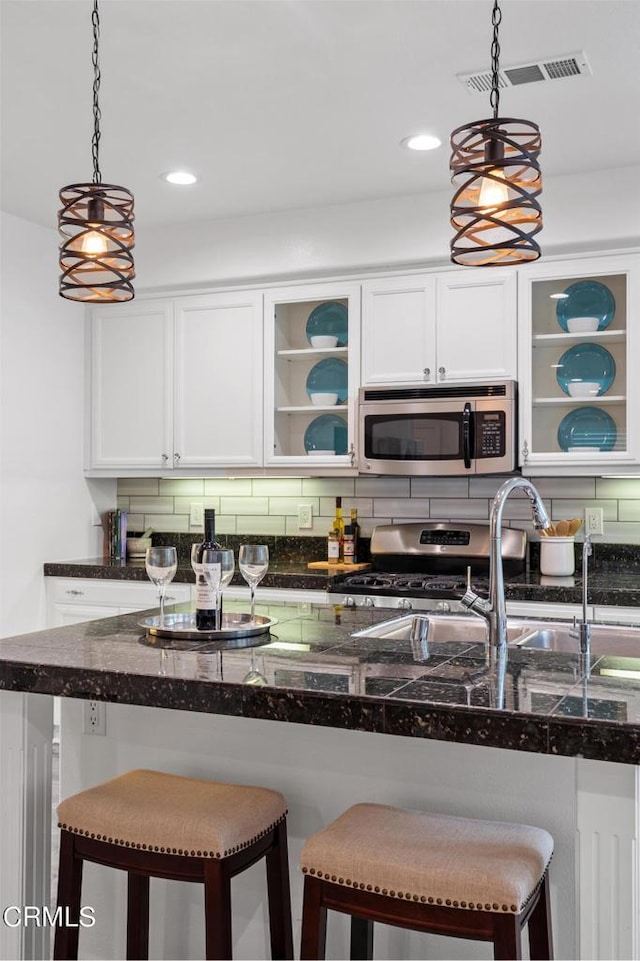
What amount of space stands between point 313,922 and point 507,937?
1.14ft

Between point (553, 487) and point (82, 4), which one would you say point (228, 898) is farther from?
point (553, 487)

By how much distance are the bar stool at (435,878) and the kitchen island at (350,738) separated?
0.10 meters

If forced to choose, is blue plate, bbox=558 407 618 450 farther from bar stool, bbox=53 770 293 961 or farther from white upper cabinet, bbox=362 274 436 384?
bar stool, bbox=53 770 293 961

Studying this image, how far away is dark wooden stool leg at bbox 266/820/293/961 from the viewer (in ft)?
6.22

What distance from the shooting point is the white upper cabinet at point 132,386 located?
461 cm

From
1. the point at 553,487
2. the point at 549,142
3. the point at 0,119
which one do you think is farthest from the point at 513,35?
the point at 553,487

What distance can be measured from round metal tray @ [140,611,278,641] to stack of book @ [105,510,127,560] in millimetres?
2503

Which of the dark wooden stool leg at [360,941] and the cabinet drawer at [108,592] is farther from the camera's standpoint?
the cabinet drawer at [108,592]

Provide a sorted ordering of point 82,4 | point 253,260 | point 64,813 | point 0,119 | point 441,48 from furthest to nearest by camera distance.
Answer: point 253,260 → point 0,119 → point 441,48 → point 82,4 → point 64,813

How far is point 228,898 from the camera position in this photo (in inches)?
67.7

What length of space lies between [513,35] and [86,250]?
1.42 meters

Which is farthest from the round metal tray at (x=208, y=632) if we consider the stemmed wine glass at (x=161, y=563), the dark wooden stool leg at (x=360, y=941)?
the dark wooden stool leg at (x=360, y=941)

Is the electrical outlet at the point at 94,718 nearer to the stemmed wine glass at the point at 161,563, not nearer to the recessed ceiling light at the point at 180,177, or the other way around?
the stemmed wine glass at the point at 161,563

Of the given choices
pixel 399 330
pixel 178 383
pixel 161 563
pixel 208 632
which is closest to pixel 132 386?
pixel 178 383
